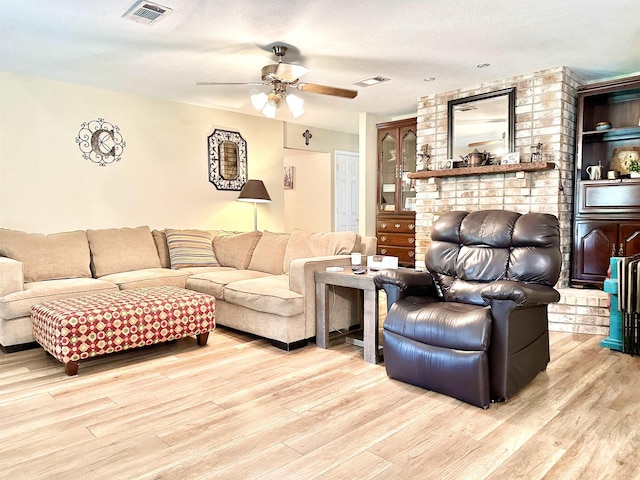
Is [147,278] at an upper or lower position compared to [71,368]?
upper

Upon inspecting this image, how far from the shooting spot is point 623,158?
175 inches

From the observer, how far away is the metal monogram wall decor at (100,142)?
4.87 metres

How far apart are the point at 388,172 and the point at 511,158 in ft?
6.65

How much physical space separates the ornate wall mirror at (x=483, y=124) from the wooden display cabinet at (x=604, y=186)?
2.08ft

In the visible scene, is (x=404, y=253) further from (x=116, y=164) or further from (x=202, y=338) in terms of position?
(x=116, y=164)

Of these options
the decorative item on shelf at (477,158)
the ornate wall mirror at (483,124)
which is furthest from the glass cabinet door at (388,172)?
the decorative item on shelf at (477,158)

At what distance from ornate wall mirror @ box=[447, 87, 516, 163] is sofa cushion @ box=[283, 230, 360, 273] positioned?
189 centimetres

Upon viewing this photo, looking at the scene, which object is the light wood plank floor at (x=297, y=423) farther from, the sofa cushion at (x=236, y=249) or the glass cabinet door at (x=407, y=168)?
the glass cabinet door at (x=407, y=168)

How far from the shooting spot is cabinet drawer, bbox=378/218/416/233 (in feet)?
19.7

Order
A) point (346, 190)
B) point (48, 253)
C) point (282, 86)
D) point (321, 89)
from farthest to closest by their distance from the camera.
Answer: point (346, 190), point (48, 253), point (282, 86), point (321, 89)

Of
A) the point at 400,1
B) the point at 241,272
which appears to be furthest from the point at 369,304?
the point at 400,1

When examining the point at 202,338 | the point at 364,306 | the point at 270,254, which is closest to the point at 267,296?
the point at 202,338

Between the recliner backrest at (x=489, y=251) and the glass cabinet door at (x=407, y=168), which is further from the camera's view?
the glass cabinet door at (x=407, y=168)

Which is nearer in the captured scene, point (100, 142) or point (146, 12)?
point (146, 12)
